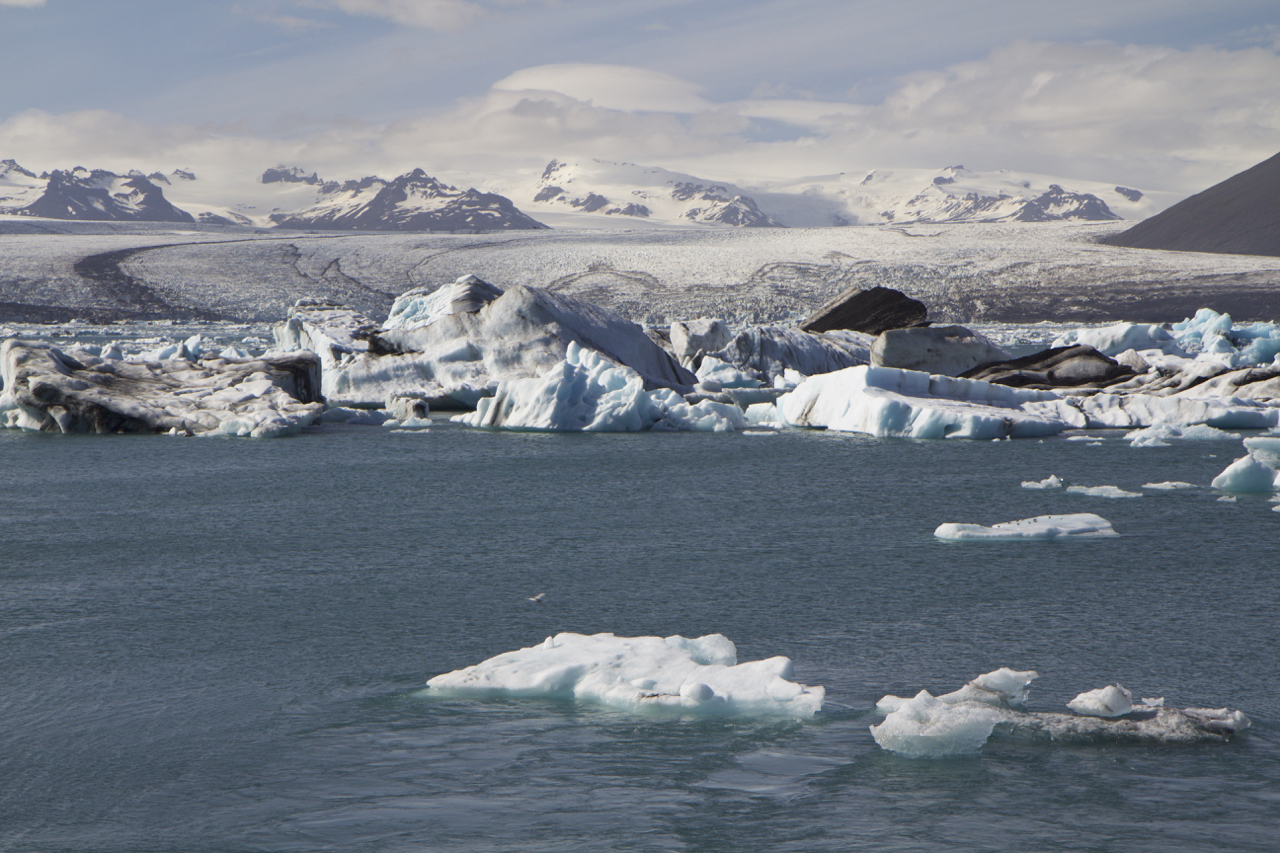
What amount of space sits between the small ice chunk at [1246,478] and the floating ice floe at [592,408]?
14.6ft

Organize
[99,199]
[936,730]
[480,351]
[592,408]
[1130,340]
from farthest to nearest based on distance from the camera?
[99,199] → [1130,340] → [480,351] → [592,408] → [936,730]

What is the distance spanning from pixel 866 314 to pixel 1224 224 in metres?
36.0

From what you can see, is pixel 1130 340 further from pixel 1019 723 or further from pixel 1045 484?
pixel 1019 723

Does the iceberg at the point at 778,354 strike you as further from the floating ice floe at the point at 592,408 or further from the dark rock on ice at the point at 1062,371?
the floating ice floe at the point at 592,408

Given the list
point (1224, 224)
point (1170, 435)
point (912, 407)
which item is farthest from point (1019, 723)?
point (1224, 224)

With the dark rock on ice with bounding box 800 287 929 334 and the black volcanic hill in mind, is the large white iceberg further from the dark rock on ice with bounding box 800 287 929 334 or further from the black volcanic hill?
the black volcanic hill

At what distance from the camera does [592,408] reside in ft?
33.3

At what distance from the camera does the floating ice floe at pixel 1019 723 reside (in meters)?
2.79

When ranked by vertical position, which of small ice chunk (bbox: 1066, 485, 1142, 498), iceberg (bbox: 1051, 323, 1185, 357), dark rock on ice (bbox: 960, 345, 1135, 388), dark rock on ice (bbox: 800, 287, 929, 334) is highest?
dark rock on ice (bbox: 800, 287, 929, 334)

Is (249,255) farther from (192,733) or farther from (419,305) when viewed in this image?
(192,733)

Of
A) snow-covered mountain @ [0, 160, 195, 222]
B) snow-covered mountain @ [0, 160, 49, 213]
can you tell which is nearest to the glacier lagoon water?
snow-covered mountain @ [0, 160, 195, 222]

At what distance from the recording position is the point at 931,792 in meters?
2.59

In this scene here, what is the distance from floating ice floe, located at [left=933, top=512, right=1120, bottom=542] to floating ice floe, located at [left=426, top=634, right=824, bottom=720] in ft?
7.46

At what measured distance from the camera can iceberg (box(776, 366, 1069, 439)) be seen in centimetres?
928
